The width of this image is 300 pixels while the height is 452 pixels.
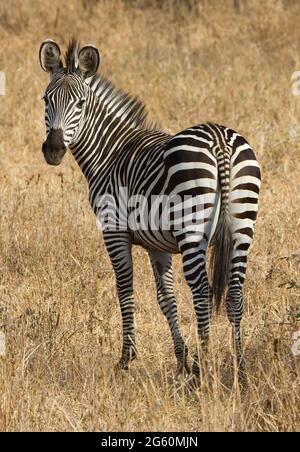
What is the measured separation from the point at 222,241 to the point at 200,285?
0.29m

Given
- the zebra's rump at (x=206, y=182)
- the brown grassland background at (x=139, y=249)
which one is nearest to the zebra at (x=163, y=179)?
the zebra's rump at (x=206, y=182)

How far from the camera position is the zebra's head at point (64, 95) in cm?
606

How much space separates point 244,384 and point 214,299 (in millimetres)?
531

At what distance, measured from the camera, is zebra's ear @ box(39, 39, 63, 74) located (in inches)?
258

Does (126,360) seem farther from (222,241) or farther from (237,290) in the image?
(222,241)

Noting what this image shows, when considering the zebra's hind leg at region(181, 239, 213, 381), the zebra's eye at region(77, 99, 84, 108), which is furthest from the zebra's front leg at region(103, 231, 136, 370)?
the zebra's eye at region(77, 99, 84, 108)

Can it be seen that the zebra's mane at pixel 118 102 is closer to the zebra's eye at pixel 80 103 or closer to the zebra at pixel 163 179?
the zebra at pixel 163 179

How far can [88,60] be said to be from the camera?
6.49m

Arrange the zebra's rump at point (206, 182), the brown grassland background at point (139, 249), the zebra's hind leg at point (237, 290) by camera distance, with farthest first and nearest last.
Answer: the zebra's hind leg at point (237, 290), the zebra's rump at point (206, 182), the brown grassland background at point (139, 249)

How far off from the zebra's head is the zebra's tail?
1182 millimetres

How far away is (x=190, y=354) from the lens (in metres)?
6.23

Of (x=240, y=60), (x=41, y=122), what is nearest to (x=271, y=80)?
(x=240, y=60)

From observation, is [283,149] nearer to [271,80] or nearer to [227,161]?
[271,80]

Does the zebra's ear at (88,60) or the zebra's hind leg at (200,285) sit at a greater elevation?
the zebra's ear at (88,60)
